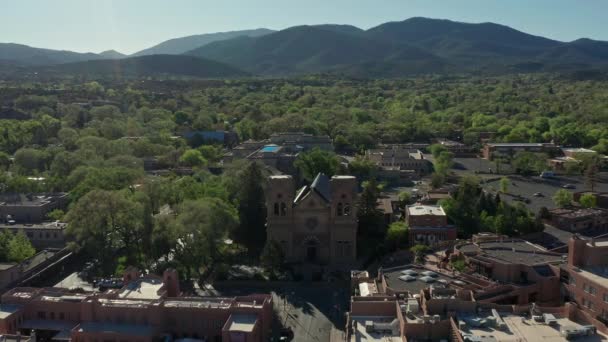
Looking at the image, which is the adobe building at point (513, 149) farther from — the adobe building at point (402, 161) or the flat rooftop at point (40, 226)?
the flat rooftop at point (40, 226)

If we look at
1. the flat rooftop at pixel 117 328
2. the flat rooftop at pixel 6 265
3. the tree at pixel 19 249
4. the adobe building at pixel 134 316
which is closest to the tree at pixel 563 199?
the adobe building at pixel 134 316

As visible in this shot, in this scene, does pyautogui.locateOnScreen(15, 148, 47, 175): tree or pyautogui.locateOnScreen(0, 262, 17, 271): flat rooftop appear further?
pyautogui.locateOnScreen(15, 148, 47, 175): tree

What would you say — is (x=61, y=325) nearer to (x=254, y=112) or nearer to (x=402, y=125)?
(x=402, y=125)

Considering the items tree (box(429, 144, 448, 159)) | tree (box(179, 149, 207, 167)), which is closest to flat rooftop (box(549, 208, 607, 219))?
tree (box(429, 144, 448, 159))

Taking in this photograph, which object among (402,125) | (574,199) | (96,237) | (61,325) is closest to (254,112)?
(402,125)

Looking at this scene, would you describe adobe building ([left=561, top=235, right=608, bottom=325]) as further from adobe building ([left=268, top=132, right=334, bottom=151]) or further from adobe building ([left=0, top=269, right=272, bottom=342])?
adobe building ([left=268, top=132, right=334, bottom=151])

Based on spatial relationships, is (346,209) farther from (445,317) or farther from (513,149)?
(513,149)
